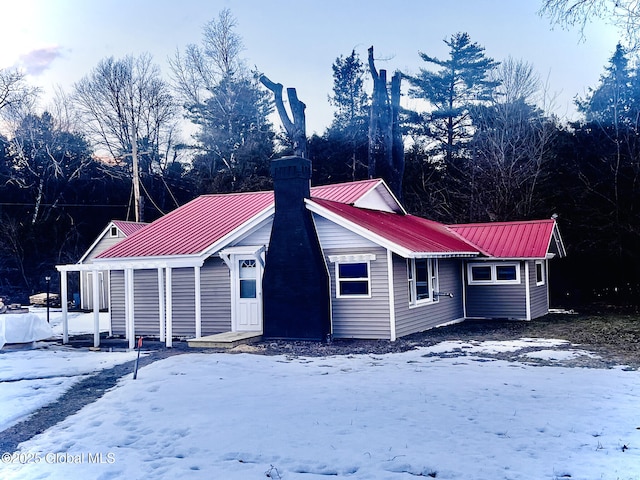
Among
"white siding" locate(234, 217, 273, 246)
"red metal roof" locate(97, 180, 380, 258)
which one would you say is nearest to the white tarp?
"red metal roof" locate(97, 180, 380, 258)

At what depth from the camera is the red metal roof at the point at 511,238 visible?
61.6ft

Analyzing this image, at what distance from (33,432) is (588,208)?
25.3 meters

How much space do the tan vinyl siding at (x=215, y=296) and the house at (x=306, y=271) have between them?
0.09ft

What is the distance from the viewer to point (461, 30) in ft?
113

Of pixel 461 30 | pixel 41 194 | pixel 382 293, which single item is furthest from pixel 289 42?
pixel 41 194

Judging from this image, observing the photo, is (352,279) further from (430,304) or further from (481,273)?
(481,273)

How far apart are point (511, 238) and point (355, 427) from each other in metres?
14.7

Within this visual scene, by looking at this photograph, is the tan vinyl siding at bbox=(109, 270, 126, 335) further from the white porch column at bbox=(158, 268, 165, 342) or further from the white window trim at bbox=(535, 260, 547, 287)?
the white window trim at bbox=(535, 260, 547, 287)

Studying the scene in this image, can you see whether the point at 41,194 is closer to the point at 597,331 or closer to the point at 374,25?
the point at 374,25

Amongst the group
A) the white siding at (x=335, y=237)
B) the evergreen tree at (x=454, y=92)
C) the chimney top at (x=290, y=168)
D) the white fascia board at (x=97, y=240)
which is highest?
the evergreen tree at (x=454, y=92)

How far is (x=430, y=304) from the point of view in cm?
1661

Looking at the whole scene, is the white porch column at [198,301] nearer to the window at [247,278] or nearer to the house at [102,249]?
the window at [247,278]

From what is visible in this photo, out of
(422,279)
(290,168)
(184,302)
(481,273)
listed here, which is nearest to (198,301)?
(184,302)

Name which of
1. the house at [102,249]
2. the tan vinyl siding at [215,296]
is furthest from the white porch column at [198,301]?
the house at [102,249]
